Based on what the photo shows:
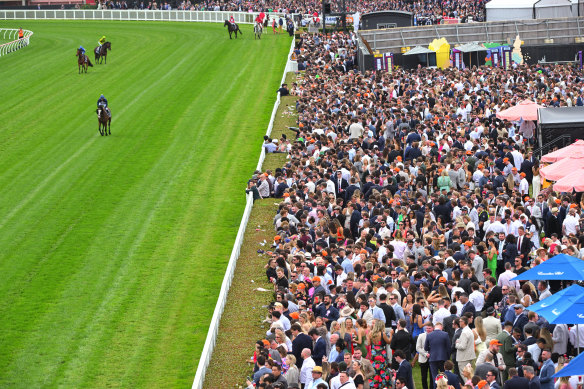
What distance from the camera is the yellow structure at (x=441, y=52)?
4800 centimetres

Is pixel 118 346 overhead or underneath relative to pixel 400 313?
underneath

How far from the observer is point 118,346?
1792cm

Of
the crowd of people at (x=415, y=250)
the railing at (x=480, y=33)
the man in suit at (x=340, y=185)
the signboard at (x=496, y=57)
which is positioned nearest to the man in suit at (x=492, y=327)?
the crowd of people at (x=415, y=250)

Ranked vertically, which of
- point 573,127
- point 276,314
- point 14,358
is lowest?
point 14,358

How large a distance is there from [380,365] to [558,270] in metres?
3.07

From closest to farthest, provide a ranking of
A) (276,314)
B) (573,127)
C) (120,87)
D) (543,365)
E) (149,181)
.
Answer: (543,365) → (276,314) → (573,127) → (149,181) → (120,87)

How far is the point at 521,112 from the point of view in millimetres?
27500

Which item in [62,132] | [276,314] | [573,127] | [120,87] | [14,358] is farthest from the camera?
[120,87]

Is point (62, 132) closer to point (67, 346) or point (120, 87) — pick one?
point (120, 87)

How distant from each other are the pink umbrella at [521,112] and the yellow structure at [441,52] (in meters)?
20.6

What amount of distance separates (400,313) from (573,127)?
1199 centimetres

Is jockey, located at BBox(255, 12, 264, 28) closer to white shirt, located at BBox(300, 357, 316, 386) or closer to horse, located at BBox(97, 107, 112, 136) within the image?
horse, located at BBox(97, 107, 112, 136)

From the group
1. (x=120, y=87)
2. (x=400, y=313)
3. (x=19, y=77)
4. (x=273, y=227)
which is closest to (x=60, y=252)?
(x=273, y=227)

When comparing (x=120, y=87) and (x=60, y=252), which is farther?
(x=120, y=87)
